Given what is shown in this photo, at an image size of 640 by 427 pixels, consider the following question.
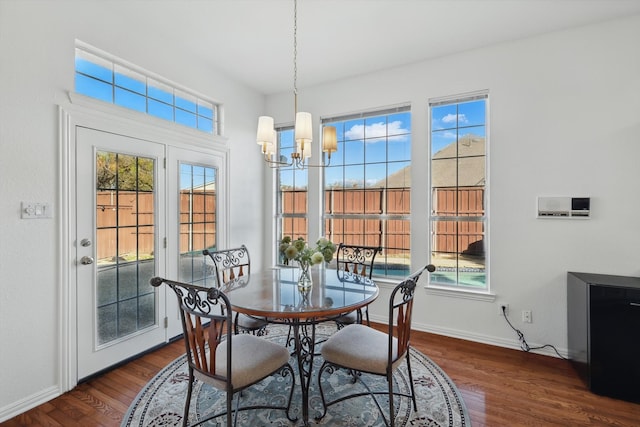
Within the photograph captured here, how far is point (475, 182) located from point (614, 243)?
1207 mm

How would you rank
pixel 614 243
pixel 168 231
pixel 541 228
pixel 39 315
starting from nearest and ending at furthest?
pixel 39 315 → pixel 614 243 → pixel 541 228 → pixel 168 231

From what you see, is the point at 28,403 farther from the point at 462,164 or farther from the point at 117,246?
the point at 462,164

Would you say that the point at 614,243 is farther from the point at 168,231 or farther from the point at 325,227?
the point at 168,231

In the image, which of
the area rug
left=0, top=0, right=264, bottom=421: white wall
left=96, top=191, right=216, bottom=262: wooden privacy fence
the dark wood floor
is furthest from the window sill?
left=0, top=0, right=264, bottom=421: white wall

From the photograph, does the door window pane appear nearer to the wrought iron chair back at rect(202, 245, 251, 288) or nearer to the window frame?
the wrought iron chair back at rect(202, 245, 251, 288)

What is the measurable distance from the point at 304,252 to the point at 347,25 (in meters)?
2.04

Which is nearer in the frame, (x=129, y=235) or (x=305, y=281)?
(x=305, y=281)

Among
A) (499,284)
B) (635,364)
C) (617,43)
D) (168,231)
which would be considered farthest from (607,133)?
(168,231)

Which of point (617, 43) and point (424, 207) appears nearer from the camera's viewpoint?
point (617, 43)

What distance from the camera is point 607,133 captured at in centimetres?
262

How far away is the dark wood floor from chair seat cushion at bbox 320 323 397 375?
74 centimetres

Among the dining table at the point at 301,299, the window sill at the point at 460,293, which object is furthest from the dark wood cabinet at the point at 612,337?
the dining table at the point at 301,299

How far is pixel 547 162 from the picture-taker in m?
2.82

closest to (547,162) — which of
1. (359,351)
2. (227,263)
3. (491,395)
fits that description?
(491,395)
